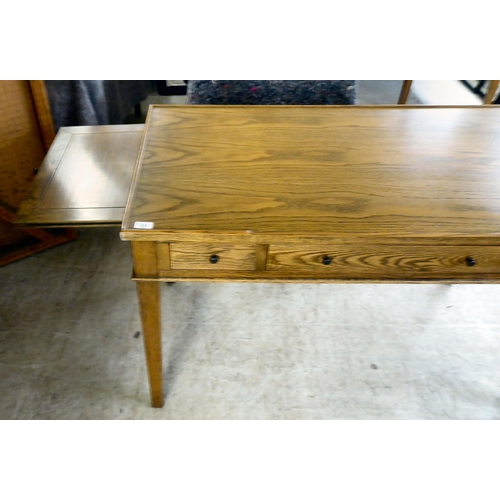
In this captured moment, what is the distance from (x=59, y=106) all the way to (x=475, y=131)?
166cm

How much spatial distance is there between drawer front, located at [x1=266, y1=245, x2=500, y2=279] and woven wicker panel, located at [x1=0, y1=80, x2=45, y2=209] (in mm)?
1233

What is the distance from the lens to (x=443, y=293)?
175 centimetres

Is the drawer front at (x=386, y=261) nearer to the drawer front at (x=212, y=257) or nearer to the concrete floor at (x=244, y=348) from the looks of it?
the drawer front at (x=212, y=257)

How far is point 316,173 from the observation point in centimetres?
108

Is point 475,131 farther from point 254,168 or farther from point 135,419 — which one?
point 135,419

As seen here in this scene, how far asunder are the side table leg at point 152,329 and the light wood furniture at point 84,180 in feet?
0.97

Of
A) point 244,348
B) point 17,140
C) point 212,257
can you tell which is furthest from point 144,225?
point 17,140

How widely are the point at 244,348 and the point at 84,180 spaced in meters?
0.82

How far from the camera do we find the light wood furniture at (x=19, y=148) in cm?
153

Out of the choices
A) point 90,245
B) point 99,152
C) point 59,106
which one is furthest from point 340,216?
point 59,106

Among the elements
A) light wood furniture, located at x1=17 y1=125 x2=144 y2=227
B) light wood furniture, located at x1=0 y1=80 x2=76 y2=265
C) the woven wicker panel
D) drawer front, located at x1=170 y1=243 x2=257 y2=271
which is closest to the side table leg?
drawer front, located at x1=170 y1=243 x2=257 y2=271

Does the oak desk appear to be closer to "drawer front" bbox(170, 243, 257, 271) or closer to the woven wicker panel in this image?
"drawer front" bbox(170, 243, 257, 271)

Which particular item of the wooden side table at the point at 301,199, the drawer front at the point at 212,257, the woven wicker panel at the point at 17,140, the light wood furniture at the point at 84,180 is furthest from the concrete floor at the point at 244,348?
the drawer front at the point at 212,257

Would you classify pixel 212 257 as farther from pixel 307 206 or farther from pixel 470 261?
pixel 470 261
